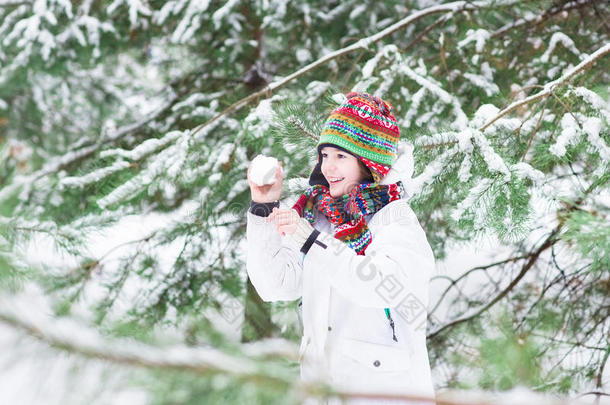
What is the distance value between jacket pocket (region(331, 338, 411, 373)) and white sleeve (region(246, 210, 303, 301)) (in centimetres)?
30

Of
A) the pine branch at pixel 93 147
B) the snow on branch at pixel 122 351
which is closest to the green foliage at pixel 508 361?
the snow on branch at pixel 122 351

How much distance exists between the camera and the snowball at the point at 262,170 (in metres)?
1.75

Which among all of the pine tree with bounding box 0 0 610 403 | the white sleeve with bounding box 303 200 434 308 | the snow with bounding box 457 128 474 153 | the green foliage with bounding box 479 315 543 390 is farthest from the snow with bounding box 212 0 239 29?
the green foliage with bounding box 479 315 543 390

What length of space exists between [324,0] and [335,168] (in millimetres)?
2881

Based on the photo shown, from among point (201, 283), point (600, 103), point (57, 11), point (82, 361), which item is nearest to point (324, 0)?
point (57, 11)

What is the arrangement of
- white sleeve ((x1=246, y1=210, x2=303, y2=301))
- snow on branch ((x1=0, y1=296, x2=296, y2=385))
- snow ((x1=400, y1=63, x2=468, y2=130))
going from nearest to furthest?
snow on branch ((x1=0, y1=296, x2=296, y2=385)) < white sleeve ((x1=246, y1=210, x2=303, y2=301)) < snow ((x1=400, y1=63, x2=468, y2=130))

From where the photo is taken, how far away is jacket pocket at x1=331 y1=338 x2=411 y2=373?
1.71m

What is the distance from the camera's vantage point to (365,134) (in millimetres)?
1866

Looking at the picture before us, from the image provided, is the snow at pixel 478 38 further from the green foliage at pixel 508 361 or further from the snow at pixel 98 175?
the green foliage at pixel 508 361

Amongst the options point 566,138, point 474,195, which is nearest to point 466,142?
point 474,195

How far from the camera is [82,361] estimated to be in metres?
0.80

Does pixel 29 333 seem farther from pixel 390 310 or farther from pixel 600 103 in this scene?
pixel 600 103

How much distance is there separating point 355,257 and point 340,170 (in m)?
0.38

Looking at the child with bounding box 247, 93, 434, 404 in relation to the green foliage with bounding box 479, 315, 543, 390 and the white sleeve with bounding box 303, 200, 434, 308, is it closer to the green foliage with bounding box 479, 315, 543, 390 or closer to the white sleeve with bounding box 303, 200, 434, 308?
the white sleeve with bounding box 303, 200, 434, 308
